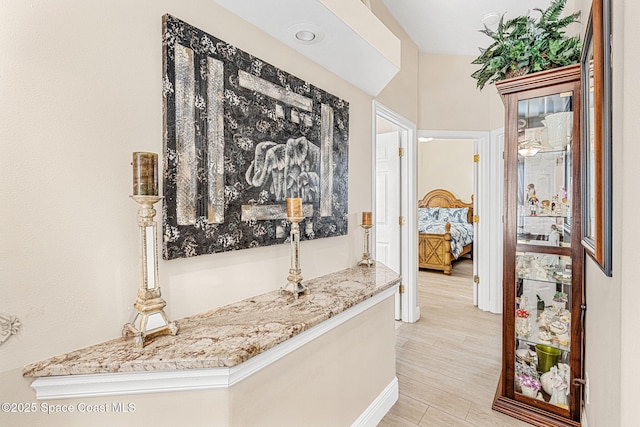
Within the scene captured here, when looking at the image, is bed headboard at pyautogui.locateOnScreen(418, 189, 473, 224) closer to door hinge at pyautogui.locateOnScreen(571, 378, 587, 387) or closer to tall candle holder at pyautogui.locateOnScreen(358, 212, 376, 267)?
tall candle holder at pyautogui.locateOnScreen(358, 212, 376, 267)

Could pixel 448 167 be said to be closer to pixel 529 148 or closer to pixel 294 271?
pixel 529 148

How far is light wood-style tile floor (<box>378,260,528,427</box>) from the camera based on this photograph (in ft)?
6.72

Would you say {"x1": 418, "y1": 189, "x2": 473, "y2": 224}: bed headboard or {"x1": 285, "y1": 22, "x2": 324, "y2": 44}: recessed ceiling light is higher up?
{"x1": 285, "y1": 22, "x2": 324, "y2": 44}: recessed ceiling light

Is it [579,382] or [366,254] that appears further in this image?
[366,254]

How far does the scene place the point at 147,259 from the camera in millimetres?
1058

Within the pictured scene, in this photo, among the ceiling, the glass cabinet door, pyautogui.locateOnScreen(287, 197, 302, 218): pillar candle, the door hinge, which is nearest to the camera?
pyautogui.locateOnScreen(287, 197, 302, 218): pillar candle

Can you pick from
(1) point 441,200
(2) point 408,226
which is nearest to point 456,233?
(1) point 441,200

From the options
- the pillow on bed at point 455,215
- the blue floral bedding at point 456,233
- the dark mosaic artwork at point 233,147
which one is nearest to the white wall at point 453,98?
the dark mosaic artwork at point 233,147

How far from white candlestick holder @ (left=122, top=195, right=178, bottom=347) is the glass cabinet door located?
81.9 inches

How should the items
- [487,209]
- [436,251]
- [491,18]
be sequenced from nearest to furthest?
[491,18] → [487,209] → [436,251]

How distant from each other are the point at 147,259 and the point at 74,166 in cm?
36

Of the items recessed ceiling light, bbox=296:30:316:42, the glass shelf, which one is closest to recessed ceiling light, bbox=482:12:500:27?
recessed ceiling light, bbox=296:30:316:42

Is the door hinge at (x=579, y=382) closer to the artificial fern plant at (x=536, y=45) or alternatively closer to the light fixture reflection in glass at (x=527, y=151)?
the light fixture reflection in glass at (x=527, y=151)

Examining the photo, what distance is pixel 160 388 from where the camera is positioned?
1.00 meters
